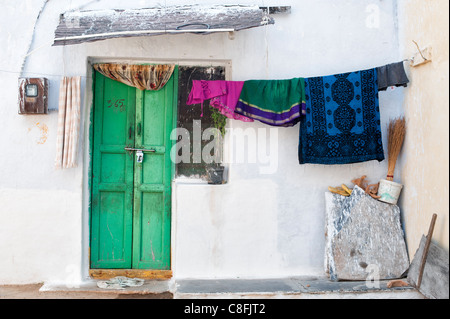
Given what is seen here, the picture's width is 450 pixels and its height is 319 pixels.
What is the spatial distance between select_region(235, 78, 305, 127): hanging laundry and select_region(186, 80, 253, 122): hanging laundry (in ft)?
0.21

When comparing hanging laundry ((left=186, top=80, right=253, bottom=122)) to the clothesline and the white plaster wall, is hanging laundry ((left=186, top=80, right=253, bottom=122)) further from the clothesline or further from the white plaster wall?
the white plaster wall

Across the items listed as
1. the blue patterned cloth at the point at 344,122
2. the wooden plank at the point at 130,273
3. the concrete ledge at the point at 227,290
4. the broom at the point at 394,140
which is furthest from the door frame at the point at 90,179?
the broom at the point at 394,140

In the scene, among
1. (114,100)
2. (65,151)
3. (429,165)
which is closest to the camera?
(429,165)

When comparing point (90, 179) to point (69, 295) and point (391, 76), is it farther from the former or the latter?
point (391, 76)

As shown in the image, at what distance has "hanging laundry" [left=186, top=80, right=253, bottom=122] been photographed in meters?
Result: 4.18

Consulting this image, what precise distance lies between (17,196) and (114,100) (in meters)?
1.37

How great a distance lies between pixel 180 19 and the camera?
397 centimetres

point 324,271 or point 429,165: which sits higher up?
point 429,165

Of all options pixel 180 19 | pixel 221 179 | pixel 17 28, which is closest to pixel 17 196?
pixel 17 28

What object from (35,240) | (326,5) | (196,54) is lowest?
(35,240)

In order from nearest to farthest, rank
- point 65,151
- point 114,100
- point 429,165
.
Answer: point 429,165
point 65,151
point 114,100

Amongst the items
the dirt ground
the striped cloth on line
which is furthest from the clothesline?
the dirt ground

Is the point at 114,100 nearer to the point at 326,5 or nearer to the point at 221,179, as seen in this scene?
the point at 221,179

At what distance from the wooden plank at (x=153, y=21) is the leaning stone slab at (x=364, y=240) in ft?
6.50
